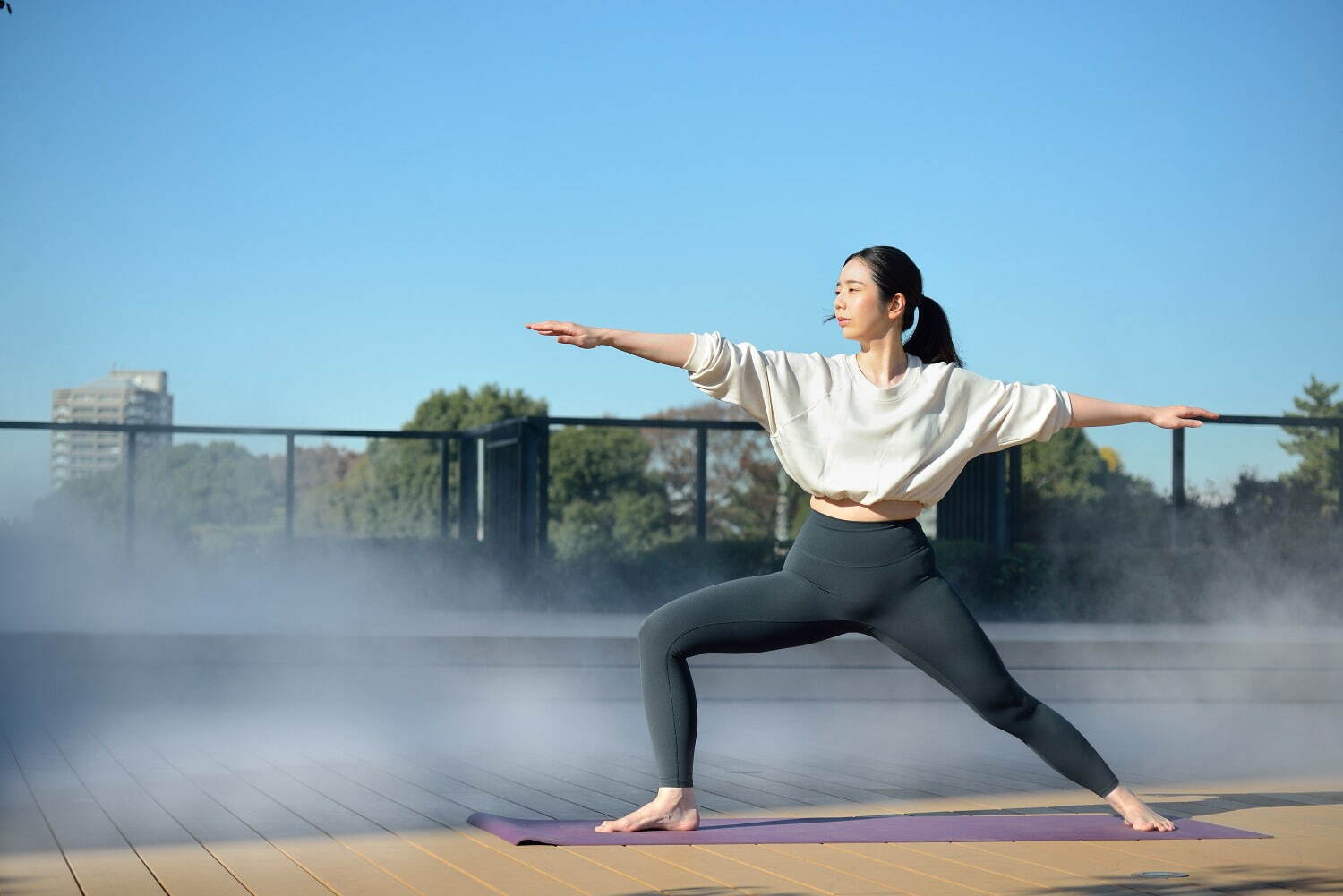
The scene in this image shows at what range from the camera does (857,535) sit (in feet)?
12.7

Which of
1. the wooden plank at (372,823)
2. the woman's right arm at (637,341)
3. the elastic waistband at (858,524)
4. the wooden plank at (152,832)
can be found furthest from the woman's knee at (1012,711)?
the wooden plank at (152,832)

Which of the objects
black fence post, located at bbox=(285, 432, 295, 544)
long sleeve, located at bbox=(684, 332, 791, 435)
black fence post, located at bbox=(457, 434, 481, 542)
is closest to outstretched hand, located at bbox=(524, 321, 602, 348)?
long sleeve, located at bbox=(684, 332, 791, 435)

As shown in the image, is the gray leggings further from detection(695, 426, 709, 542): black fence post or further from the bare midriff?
detection(695, 426, 709, 542): black fence post

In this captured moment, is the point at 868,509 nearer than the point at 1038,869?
No

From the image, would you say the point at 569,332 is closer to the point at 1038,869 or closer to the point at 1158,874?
the point at 1038,869

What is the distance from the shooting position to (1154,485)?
13.9m

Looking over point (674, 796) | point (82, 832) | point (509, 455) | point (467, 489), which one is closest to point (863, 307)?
point (674, 796)

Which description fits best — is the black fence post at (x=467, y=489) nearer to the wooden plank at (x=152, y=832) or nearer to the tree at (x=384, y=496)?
the tree at (x=384, y=496)

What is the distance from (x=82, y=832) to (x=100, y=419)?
9496 mm

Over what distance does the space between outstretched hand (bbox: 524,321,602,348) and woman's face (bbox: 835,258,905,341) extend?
0.70 m

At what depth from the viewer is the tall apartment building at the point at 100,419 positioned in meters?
12.5

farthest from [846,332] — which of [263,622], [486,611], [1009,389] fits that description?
[486,611]

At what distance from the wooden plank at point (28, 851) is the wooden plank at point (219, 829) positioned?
1.12 ft

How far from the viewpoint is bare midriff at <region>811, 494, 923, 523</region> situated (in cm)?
389
